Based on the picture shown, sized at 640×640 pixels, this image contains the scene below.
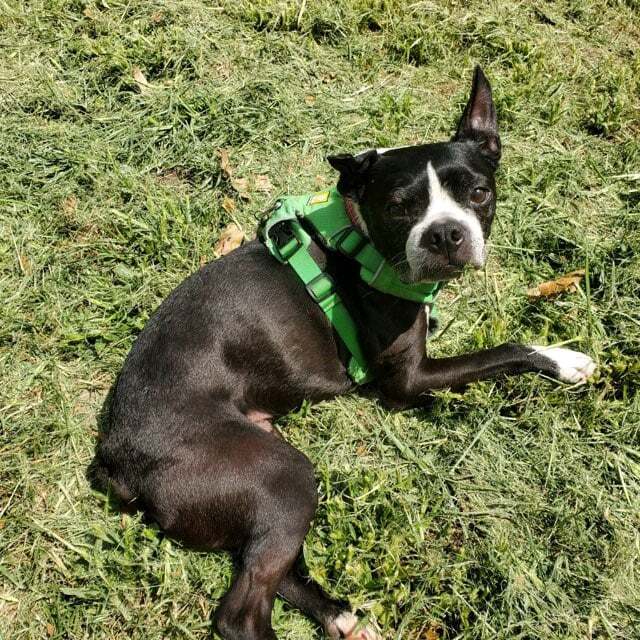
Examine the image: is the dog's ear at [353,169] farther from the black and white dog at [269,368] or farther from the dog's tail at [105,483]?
the dog's tail at [105,483]

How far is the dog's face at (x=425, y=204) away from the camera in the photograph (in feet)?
11.9

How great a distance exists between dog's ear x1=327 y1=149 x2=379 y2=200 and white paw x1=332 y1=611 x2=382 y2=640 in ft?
7.47

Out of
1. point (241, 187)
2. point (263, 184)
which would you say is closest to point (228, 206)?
point (241, 187)

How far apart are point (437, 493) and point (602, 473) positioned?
3.17 feet

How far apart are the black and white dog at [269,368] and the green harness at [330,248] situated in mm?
66

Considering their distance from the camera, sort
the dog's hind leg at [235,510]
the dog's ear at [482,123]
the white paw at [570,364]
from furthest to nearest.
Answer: the white paw at [570,364] < the dog's ear at [482,123] < the dog's hind leg at [235,510]

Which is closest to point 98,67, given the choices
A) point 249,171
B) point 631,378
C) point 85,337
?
point 249,171

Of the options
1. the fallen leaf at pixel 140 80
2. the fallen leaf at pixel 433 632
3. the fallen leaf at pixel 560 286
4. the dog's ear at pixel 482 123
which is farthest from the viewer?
the fallen leaf at pixel 140 80

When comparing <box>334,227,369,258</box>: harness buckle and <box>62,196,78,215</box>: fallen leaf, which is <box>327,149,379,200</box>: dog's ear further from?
<box>62,196,78,215</box>: fallen leaf

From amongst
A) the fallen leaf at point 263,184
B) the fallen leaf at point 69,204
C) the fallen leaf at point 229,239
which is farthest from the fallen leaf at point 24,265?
the fallen leaf at point 263,184

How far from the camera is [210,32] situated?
6207mm

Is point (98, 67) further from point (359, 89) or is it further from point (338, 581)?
point (338, 581)

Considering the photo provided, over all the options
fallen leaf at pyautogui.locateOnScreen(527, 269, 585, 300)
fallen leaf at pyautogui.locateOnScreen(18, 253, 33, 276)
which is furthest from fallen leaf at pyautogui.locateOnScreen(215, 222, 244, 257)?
fallen leaf at pyautogui.locateOnScreen(527, 269, 585, 300)

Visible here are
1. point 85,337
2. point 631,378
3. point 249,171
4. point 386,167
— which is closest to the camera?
point 386,167
